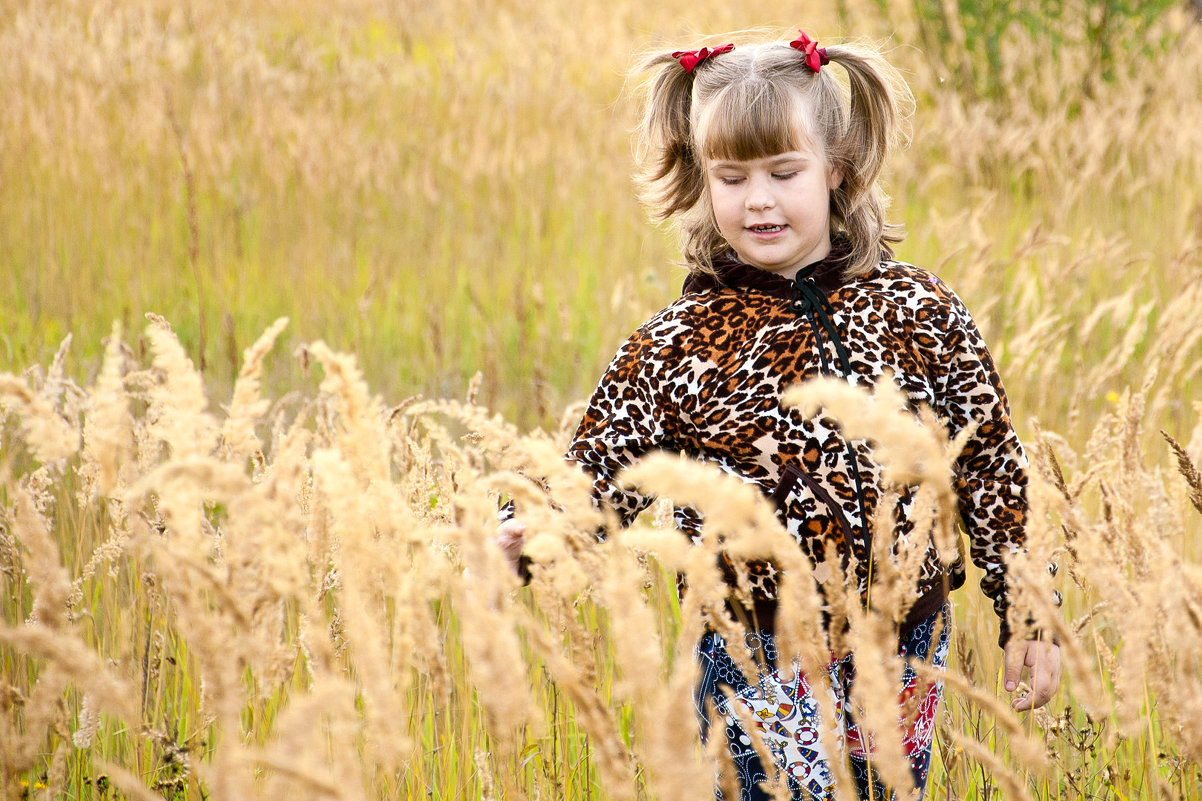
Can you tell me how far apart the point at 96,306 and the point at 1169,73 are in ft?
17.8

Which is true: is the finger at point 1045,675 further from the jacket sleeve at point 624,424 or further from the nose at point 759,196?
the nose at point 759,196

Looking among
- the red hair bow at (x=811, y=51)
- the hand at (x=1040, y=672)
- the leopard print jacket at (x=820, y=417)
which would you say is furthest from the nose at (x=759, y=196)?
the hand at (x=1040, y=672)

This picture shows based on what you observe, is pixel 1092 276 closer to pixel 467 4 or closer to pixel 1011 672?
pixel 1011 672

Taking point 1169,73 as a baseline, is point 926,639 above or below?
below

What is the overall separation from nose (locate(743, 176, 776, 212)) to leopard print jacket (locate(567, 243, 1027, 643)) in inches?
4.7

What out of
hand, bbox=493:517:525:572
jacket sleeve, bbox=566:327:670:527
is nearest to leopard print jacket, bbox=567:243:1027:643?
jacket sleeve, bbox=566:327:670:527

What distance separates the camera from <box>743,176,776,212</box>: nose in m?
1.64

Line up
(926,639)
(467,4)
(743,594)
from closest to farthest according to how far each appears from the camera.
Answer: (743,594)
(926,639)
(467,4)

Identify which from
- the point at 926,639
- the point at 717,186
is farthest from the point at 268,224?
the point at 926,639

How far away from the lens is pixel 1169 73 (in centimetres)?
571

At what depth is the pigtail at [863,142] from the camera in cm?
178

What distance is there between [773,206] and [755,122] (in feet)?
0.45

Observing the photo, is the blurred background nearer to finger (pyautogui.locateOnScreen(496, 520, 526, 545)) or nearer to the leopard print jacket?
the leopard print jacket

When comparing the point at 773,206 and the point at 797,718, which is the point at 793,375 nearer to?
the point at 773,206
